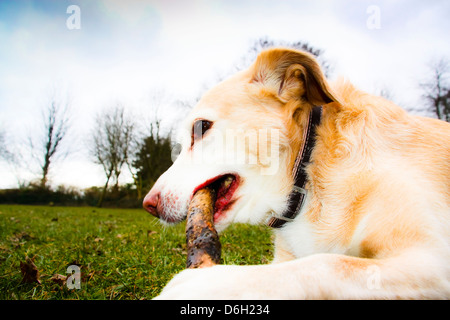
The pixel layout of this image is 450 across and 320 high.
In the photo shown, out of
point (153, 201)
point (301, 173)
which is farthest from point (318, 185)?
point (153, 201)

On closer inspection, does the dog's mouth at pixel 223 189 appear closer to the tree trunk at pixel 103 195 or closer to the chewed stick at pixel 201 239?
the chewed stick at pixel 201 239

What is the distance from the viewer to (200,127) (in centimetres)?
234

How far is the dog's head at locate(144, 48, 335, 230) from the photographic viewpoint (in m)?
2.13

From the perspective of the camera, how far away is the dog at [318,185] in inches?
44.8

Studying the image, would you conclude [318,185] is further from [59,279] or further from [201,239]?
[59,279]

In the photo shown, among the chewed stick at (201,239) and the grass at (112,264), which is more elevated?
the chewed stick at (201,239)

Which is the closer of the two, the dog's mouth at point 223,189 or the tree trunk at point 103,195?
the dog's mouth at point 223,189

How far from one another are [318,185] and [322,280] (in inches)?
34.8

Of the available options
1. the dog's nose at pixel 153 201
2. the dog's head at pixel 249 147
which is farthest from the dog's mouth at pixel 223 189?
the dog's nose at pixel 153 201

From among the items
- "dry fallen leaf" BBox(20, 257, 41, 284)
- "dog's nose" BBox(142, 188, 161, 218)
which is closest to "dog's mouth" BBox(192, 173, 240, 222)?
"dog's nose" BBox(142, 188, 161, 218)

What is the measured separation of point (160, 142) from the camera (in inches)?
1186
